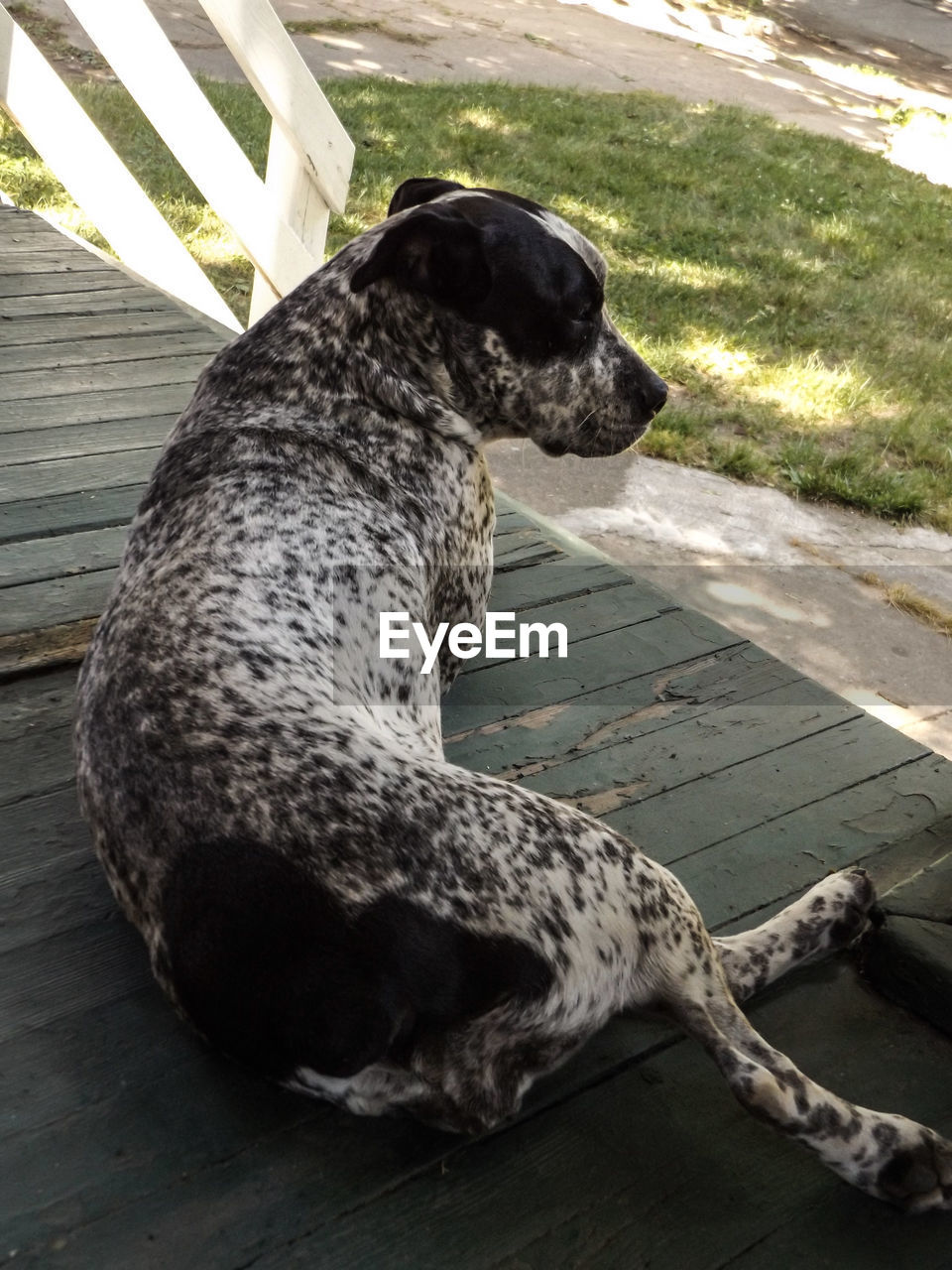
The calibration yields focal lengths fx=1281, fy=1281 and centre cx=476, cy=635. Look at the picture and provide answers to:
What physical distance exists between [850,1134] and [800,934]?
52cm

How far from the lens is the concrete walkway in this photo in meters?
4.93

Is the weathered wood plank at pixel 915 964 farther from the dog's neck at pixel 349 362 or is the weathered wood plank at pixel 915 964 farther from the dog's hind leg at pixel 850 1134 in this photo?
the dog's neck at pixel 349 362

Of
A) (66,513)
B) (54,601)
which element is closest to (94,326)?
(66,513)

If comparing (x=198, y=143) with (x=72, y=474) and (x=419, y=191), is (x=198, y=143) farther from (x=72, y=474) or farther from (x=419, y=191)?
(x=419, y=191)

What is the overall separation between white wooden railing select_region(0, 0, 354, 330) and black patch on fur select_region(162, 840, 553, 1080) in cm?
373

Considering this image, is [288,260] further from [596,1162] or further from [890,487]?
[596,1162]

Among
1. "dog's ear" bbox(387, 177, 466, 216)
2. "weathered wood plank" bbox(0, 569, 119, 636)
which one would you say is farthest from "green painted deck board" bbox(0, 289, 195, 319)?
"dog's ear" bbox(387, 177, 466, 216)

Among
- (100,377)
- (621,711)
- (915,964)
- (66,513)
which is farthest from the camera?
(100,377)

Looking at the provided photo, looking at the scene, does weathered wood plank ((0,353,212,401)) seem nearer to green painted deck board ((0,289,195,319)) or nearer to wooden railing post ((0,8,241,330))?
green painted deck board ((0,289,195,319))

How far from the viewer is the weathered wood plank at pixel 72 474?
12.3 ft

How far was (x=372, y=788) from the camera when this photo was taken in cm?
195

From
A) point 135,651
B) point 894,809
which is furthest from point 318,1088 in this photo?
point 894,809

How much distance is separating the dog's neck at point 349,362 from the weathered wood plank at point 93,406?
1.44m

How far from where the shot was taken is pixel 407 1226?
74.4 inches
